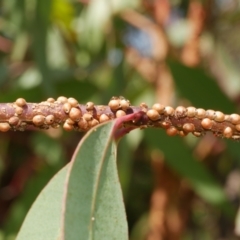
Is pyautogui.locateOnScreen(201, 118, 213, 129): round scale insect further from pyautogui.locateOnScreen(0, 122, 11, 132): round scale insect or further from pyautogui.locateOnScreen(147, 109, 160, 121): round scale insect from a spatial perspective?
pyautogui.locateOnScreen(0, 122, 11, 132): round scale insect

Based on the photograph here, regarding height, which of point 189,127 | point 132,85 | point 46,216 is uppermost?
point 132,85

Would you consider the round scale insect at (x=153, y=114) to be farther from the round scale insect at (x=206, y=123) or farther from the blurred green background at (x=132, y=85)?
the blurred green background at (x=132, y=85)

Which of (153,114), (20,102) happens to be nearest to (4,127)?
(20,102)

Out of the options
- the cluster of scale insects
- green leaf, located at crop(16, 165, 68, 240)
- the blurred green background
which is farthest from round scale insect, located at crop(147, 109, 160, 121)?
the blurred green background

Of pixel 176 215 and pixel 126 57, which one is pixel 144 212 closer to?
pixel 176 215

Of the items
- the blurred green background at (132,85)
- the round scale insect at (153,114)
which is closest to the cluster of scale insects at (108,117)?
the round scale insect at (153,114)

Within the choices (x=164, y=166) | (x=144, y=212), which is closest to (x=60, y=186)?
(x=164, y=166)

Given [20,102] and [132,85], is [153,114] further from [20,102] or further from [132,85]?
[132,85]
